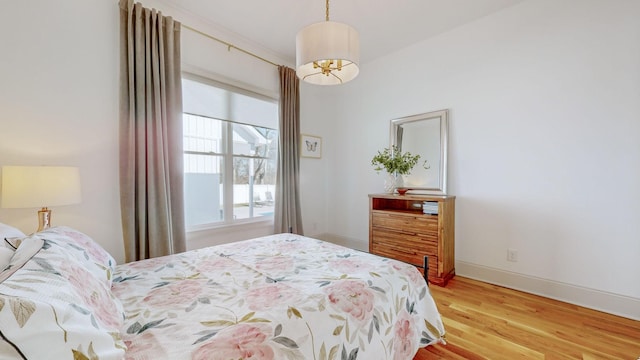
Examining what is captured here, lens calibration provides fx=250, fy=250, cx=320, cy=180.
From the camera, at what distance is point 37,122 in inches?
72.4

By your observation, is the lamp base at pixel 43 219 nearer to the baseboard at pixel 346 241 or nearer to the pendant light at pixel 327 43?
the pendant light at pixel 327 43

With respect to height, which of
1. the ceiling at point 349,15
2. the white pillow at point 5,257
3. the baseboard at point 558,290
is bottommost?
the baseboard at point 558,290

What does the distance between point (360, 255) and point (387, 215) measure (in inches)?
Result: 55.4

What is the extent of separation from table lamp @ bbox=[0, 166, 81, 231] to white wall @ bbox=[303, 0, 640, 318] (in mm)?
3380

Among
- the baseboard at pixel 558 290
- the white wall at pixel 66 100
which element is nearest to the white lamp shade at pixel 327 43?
the white wall at pixel 66 100

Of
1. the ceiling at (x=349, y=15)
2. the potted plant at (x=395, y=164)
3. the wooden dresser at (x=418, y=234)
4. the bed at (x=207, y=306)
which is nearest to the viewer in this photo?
the bed at (x=207, y=306)

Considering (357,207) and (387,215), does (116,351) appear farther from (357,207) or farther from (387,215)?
(357,207)

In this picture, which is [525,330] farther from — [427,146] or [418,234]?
[427,146]

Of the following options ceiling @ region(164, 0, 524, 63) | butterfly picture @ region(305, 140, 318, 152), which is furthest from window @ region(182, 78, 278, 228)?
ceiling @ region(164, 0, 524, 63)

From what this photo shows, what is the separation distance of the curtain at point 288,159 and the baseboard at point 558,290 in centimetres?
212

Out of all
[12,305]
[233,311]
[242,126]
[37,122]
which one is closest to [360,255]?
[233,311]

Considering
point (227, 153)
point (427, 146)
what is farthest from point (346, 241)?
point (227, 153)

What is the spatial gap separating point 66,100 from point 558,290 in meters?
4.47

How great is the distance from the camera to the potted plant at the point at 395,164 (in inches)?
123
